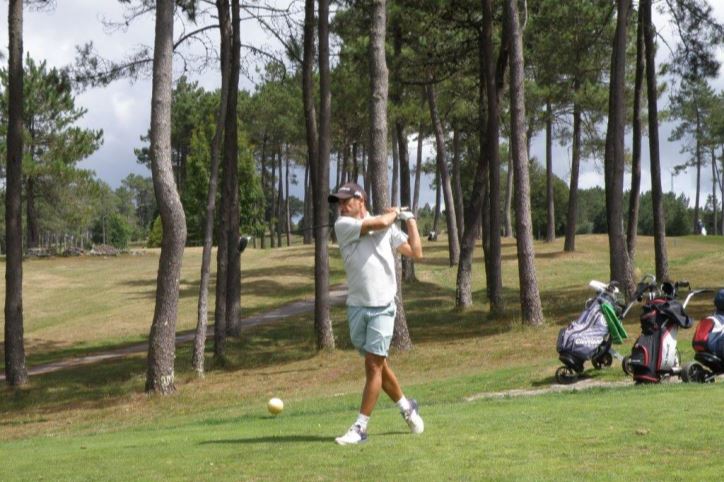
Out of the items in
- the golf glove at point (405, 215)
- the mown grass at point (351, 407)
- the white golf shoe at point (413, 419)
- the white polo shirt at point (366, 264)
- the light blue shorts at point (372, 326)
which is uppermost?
the golf glove at point (405, 215)

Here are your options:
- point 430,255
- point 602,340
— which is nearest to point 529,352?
point 602,340

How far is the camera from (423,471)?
600cm

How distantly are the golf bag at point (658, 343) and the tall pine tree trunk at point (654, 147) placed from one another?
17.0 m

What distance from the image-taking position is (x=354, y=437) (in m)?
7.27

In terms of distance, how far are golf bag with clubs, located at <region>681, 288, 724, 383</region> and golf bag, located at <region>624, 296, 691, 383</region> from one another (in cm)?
19

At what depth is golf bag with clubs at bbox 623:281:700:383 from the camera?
11062mm

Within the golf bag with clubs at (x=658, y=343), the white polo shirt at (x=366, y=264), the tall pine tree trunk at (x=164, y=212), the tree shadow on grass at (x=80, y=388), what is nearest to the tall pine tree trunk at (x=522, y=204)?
the tall pine tree trunk at (x=164, y=212)

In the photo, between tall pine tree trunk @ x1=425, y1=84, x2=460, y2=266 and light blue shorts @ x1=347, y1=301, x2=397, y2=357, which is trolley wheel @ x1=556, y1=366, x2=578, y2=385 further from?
tall pine tree trunk @ x1=425, y1=84, x2=460, y2=266

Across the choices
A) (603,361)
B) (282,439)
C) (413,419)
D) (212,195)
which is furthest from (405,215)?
(212,195)

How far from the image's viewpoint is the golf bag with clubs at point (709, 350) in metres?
11.0

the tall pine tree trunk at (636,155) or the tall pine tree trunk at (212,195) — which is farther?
the tall pine tree trunk at (636,155)

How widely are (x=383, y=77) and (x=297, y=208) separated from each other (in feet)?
449

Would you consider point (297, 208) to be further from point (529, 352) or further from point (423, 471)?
point (423, 471)

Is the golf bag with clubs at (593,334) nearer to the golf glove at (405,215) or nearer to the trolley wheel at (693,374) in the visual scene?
the trolley wheel at (693,374)
